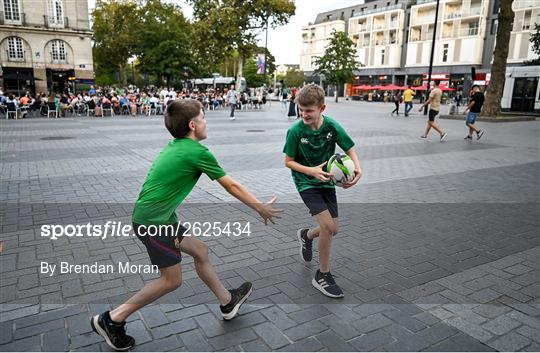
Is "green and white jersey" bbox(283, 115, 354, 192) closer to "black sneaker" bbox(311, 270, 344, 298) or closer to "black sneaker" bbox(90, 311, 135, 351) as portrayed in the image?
"black sneaker" bbox(311, 270, 344, 298)

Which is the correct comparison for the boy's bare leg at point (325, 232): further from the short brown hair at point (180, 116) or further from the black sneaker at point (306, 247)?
the short brown hair at point (180, 116)

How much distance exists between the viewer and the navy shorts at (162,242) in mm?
2555

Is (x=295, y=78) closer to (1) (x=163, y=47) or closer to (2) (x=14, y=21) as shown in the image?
(1) (x=163, y=47)

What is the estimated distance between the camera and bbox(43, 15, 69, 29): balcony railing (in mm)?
40812

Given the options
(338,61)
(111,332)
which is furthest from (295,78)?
(111,332)

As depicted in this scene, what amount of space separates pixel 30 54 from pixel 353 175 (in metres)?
47.3

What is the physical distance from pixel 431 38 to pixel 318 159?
66806 mm

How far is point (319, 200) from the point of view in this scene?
11.1ft

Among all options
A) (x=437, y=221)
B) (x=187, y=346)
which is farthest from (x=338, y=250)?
(x=187, y=346)

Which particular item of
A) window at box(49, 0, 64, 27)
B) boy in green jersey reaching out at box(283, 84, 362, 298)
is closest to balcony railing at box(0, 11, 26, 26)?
window at box(49, 0, 64, 27)

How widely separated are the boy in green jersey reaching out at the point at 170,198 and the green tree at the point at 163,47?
43329 millimetres

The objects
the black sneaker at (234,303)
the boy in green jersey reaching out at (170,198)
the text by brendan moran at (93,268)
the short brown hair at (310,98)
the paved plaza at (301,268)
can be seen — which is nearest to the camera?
the boy in green jersey reaching out at (170,198)

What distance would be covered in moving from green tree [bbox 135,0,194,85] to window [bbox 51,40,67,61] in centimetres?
830

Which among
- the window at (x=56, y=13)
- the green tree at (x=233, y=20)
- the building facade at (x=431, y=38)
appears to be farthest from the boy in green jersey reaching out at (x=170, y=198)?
the window at (x=56, y=13)
